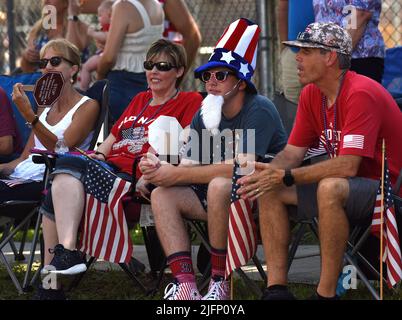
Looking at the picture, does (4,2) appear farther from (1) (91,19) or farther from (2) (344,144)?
(2) (344,144)

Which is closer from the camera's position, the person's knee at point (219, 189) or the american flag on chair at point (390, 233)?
the american flag on chair at point (390, 233)

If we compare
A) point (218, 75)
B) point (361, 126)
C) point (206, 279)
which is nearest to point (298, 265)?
point (206, 279)

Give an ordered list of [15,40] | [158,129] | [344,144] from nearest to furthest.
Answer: [344,144]
[158,129]
[15,40]

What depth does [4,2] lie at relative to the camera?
10211 mm

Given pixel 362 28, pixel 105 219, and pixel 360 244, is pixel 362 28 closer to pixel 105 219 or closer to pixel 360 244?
pixel 360 244

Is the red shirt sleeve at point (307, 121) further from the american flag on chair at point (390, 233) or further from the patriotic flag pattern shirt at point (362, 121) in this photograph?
the american flag on chair at point (390, 233)

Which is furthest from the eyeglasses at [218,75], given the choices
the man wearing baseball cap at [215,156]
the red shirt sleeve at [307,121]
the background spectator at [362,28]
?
the background spectator at [362,28]

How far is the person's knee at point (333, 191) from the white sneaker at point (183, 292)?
2.94 ft

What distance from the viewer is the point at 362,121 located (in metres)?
5.27

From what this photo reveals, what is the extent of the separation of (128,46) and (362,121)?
268 cm

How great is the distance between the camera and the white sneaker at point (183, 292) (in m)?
5.55

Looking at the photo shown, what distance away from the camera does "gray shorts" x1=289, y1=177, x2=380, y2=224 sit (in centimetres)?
516

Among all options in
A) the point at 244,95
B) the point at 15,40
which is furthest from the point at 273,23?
the point at 244,95

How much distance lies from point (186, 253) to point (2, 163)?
196cm
